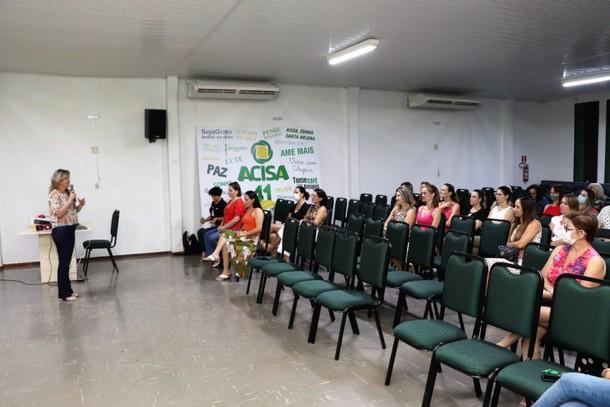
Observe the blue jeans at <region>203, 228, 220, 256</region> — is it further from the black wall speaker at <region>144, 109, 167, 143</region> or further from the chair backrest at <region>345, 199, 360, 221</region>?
the chair backrest at <region>345, 199, 360, 221</region>

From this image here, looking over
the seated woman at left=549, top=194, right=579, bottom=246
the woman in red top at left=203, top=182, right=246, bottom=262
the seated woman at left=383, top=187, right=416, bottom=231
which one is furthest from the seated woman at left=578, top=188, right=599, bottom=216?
the woman in red top at left=203, top=182, right=246, bottom=262

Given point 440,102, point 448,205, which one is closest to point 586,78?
point 440,102

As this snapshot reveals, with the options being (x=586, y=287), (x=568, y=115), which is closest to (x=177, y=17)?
(x=586, y=287)

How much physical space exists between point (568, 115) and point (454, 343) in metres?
10.9

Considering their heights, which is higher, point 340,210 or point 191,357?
point 340,210

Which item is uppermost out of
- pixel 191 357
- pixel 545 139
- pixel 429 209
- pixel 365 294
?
pixel 545 139

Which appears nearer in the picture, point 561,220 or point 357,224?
point 561,220

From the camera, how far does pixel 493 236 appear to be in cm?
511

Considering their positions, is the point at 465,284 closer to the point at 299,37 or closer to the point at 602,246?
the point at 602,246

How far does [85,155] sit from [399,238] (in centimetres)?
546

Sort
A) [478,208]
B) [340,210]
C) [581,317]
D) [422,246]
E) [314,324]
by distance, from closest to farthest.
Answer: [581,317], [314,324], [422,246], [478,208], [340,210]

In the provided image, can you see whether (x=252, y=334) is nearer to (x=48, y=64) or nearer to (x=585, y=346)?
(x=585, y=346)

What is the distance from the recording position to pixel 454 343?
2730mm

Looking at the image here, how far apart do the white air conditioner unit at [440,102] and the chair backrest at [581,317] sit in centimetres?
761
